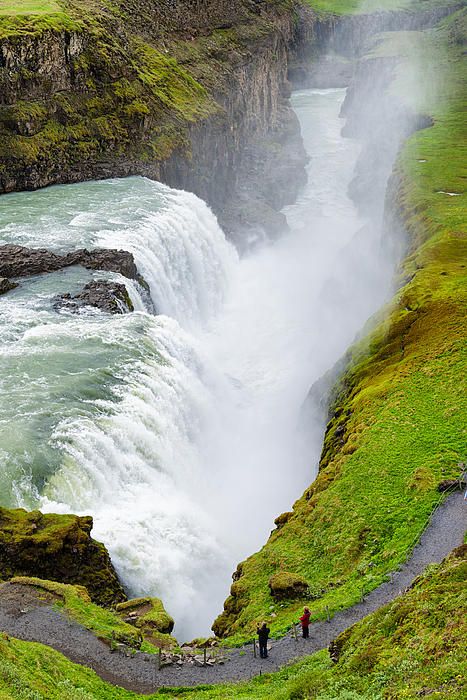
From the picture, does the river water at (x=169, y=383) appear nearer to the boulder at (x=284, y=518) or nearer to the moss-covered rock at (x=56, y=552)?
the moss-covered rock at (x=56, y=552)

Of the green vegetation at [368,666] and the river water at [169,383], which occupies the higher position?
the river water at [169,383]

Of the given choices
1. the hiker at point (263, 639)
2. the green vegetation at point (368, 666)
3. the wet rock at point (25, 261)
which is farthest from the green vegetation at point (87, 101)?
the green vegetation at point (368, 666)

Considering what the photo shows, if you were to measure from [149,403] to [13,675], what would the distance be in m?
22.9

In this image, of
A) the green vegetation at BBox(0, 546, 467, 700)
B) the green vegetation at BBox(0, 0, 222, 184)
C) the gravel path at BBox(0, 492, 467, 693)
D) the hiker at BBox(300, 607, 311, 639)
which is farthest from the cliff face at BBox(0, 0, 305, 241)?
the green vegetation at BBox(0, 546, 467, 700)

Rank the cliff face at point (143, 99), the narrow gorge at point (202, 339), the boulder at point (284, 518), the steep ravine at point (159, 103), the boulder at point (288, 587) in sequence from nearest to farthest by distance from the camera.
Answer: the boulder at point (288, 587) → the narrow gorge at point (202, 339) → the boulder at point (284, 518) → the cliff face at point (143, 99) → the steep ravine at point (159, 103)

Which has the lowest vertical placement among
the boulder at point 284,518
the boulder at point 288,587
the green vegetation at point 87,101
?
the boulder at point 288,587

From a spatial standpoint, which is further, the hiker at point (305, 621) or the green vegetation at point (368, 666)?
the hiker at point (305, 621)

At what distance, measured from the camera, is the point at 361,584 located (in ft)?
83.7

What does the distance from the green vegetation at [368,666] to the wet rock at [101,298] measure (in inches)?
1093

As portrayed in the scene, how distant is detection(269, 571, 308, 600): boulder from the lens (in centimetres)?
2680

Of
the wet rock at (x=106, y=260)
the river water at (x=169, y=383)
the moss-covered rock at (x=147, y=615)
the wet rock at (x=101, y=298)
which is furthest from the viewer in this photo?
the wet rock at (x=106, y=260)

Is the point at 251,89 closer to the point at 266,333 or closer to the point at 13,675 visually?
the point at 266,333

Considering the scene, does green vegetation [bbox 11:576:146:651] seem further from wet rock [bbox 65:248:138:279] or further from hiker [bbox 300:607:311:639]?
wet rock [bbox 65:248:138:279]

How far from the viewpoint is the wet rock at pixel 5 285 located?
47600 mm
